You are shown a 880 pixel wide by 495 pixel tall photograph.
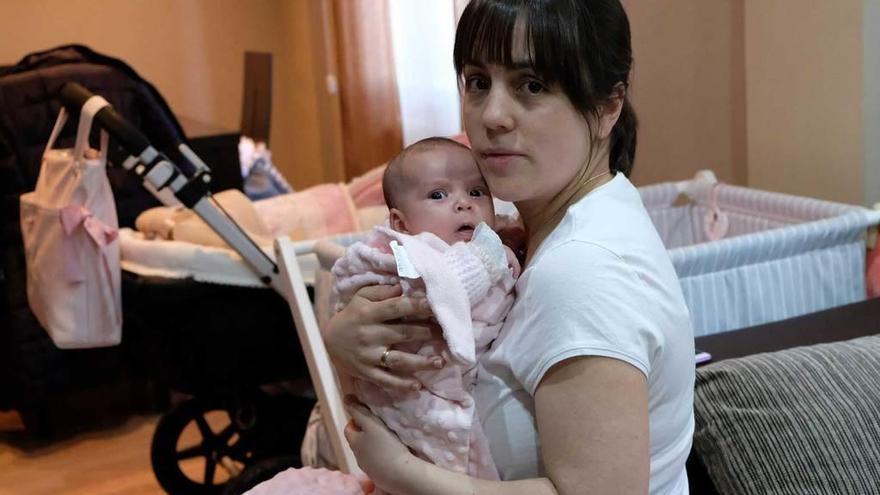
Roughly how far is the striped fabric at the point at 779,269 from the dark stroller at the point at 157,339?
98 centimetres

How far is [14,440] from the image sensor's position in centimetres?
333

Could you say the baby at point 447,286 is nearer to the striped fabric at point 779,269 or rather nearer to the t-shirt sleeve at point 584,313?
the t-shirt sleeve at point 584,313

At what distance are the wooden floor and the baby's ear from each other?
1927 millimetres

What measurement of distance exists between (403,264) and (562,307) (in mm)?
181

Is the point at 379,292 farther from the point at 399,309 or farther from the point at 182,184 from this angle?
the point at 182,184

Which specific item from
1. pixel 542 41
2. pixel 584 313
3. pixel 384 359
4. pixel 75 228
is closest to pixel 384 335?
pixel 384 359

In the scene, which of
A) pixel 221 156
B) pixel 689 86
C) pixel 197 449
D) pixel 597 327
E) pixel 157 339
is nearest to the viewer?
pixel 597 327

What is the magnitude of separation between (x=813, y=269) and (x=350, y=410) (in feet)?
4.55

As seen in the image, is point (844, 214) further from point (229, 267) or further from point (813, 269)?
point (229, 267)

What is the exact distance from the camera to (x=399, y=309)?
106cm

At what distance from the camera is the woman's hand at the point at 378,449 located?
1.07 meters

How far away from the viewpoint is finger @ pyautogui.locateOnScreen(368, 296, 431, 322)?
3.45 feet

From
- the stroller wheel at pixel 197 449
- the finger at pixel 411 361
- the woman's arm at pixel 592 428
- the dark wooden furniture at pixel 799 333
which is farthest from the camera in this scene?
the stroller wheel at pixel 197 449

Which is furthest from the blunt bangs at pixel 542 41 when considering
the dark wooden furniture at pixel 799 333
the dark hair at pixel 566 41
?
the dark wooden furniture at pixel 799 333
